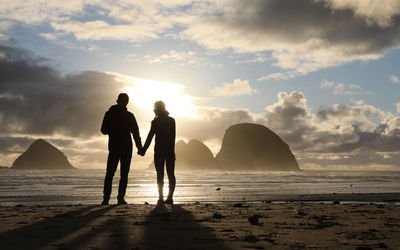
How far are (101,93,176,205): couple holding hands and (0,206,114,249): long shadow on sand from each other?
2.74 meters

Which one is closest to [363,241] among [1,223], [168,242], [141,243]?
[168,242]

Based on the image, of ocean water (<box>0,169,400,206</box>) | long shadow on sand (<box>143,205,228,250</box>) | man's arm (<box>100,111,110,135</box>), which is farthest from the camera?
ocean water (<box>0,169,400,206</box>)

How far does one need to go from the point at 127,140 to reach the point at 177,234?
5.21 metres

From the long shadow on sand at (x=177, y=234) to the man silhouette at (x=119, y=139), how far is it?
3.36 meters

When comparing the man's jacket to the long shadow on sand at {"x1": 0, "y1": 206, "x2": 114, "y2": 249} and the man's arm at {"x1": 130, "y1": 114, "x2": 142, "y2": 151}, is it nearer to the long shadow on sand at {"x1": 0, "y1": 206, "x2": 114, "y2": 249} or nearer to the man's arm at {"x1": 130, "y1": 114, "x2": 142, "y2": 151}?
the man's arm at {"x1": 130, "y1": 114, "x2": 142, "y2": 151}

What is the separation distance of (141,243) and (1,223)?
3065 millimetres

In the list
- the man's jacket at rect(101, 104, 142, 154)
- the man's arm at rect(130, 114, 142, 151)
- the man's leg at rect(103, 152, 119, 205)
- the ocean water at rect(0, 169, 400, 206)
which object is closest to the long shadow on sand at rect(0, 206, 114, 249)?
the man's leg at rect(103, 152, 119, 205)

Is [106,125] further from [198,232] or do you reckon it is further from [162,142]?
[198,232]

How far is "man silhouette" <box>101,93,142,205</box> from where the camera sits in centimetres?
959

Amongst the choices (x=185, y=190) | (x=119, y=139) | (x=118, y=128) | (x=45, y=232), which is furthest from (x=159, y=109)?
(x=185, y=190)

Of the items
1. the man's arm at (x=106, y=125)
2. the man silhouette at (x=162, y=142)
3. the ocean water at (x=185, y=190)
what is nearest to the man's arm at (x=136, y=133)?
the man silhouette at (x=162, y=142)

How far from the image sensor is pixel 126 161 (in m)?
9.65

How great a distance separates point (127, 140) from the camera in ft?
31.7

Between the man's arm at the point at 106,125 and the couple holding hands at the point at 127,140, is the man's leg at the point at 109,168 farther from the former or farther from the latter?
the man's arm at the point at 106,125
